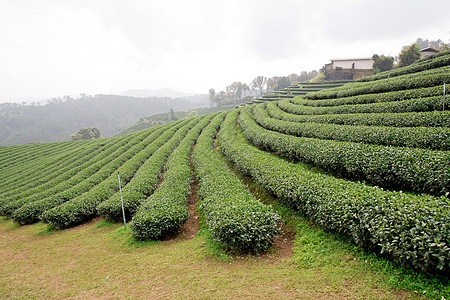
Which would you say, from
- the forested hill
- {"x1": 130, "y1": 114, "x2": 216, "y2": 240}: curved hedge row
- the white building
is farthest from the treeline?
{"x1": 130, "y1": 114, "x2": 216, "y2": 240}: curved hedge row

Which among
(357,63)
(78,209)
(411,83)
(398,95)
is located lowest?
(78,209)

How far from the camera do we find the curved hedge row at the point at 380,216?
13.5ft

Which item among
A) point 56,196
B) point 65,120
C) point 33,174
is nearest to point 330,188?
point 56,196

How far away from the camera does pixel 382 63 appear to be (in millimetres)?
53312

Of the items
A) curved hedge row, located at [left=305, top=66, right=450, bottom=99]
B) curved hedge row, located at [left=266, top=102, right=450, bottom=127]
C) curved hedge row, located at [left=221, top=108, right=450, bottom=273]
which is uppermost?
curved hedge row, located at [left=305, top=66, right=450, bottom=99]

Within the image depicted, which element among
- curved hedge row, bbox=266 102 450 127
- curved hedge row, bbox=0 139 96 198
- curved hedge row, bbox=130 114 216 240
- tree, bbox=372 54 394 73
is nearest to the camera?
curved hedge row, bbox=130 114 216 240

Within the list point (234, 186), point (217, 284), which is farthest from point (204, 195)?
point (217, 284)

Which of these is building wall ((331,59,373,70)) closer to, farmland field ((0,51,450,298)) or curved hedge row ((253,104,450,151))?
farmland field ((0,51,450,298))

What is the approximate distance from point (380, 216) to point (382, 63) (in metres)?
64.0

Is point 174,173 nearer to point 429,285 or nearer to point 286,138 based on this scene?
point 286,138

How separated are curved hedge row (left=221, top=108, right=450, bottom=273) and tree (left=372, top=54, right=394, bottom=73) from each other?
61.1m

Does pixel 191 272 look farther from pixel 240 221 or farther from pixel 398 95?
pixel 398 95

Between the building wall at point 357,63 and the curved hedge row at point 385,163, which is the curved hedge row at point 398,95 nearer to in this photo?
the curved hedge row at point 385,163

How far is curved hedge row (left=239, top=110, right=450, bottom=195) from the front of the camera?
684 centimetres
